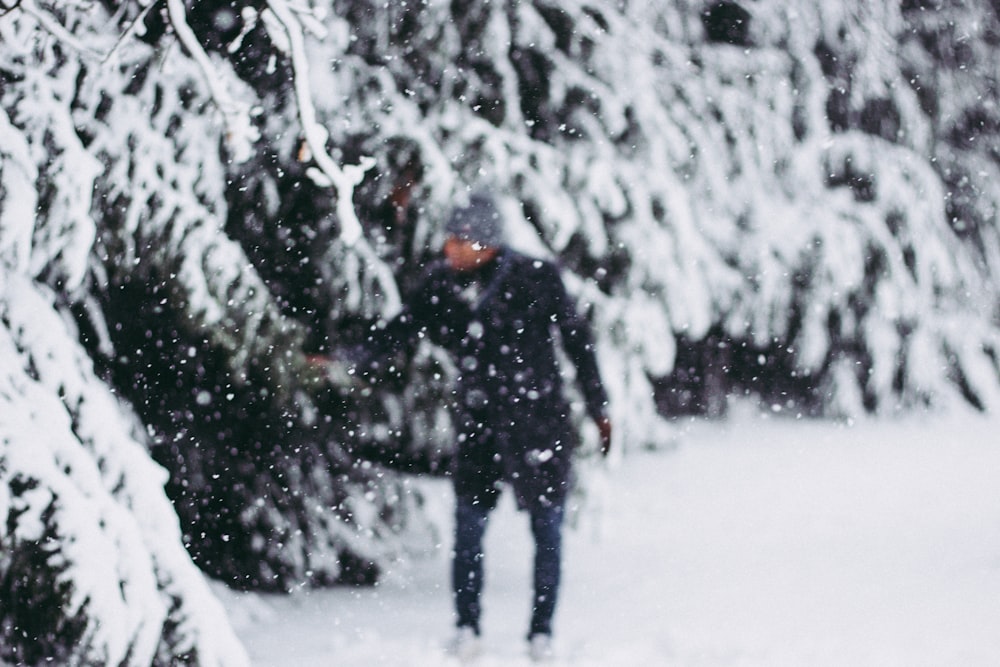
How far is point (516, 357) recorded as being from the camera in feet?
12.0

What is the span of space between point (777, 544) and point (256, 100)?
11.6 ft

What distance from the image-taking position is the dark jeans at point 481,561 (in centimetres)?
374

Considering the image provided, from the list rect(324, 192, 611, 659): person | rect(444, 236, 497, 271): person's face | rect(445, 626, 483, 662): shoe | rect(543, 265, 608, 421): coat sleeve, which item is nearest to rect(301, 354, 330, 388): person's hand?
rect(324, 192, 611, 659): person

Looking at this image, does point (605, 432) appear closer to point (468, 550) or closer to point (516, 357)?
point (516, 357)

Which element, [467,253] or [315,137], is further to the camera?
[467,253]

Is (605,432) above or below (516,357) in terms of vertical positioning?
below

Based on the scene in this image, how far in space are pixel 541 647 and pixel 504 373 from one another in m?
1.03

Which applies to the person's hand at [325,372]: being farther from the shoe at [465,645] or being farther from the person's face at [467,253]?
the shoe at [465,645]

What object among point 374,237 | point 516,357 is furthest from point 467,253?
point 374,237

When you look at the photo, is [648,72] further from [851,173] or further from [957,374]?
[957,374]

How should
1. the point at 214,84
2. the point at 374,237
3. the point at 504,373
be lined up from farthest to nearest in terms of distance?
the point at 374,237 → the point at 504,373 → the point at 214,84

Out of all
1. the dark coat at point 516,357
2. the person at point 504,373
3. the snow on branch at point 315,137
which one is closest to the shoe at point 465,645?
the person at point 504,373

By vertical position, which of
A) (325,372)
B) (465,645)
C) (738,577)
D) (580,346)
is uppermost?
(580,346)

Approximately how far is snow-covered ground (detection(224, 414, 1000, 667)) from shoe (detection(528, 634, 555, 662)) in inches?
4.4
